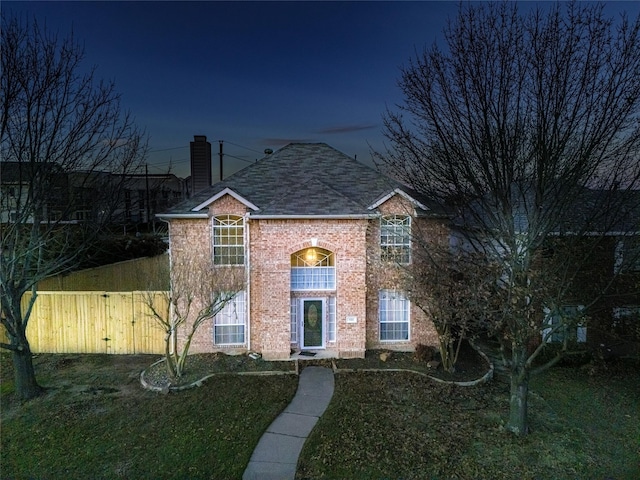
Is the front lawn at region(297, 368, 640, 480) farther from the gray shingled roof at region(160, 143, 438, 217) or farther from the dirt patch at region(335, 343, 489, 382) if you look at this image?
the gray shingled roof at region(160, 143, 438, 217)

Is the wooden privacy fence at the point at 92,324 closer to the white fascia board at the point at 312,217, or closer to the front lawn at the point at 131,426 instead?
the front lawn at the point at 131,426

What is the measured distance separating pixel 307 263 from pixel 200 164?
25.1 feet

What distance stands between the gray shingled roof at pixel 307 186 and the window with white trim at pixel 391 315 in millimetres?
3509

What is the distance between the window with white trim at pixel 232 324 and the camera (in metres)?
14.8

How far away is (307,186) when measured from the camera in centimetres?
1583

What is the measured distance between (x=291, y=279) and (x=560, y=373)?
382 inches

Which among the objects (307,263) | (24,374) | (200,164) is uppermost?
(200,164)

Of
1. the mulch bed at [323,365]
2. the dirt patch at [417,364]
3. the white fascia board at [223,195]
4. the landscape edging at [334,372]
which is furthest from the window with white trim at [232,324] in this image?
the dirt patch at [417,364]

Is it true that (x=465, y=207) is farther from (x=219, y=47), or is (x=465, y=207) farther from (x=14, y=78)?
(x=14, y=78)

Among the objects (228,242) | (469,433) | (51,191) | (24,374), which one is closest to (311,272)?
(228,242)

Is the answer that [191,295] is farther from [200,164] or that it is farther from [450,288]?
[450,288]

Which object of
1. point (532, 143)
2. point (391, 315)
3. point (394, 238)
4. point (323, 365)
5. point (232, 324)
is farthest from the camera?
point (391, 315)

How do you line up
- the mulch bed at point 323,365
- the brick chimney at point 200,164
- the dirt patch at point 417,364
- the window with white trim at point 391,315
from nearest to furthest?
the mulch bed at point 323,365 < the dirt patch at point 417,364 < the window with white trim at point 391,315 < the brick chimney at point 200,164

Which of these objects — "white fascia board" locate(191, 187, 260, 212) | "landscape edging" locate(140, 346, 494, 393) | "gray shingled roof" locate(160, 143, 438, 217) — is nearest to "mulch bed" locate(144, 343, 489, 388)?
"landscape edging" locate(140, 346, 494, 393)
